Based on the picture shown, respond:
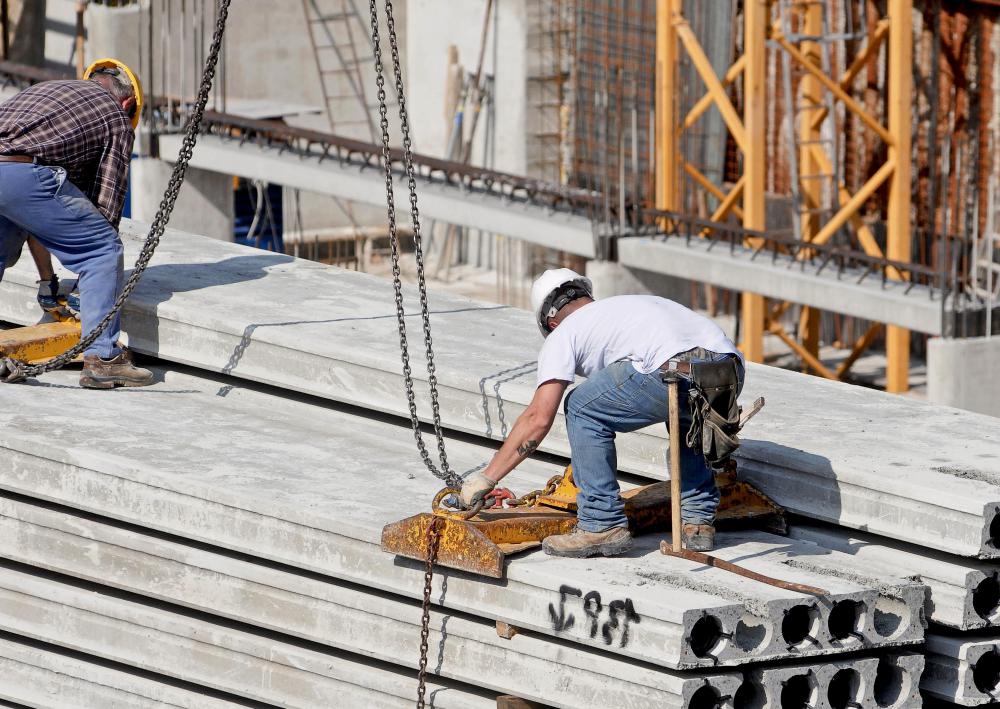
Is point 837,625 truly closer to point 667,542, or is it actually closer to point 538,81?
point 667,542

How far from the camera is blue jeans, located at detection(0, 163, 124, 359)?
24.9 feet

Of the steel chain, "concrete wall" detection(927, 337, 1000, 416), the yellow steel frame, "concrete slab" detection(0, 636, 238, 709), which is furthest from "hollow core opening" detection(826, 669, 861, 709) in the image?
the yellow steel frame

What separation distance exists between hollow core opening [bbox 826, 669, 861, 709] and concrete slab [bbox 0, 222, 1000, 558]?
0.60m

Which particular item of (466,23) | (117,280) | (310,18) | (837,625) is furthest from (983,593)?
A: (310,18)

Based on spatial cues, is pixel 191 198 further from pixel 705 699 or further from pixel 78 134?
pixel 705 699

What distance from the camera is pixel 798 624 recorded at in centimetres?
564

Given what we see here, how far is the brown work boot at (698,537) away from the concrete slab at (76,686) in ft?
6.26

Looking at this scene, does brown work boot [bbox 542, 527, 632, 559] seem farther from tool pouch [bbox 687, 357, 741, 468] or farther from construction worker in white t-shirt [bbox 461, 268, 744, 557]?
tool pouch [bbox 687, 357, 741, 468]

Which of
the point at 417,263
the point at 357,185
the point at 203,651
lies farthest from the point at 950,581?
the point at 357,185

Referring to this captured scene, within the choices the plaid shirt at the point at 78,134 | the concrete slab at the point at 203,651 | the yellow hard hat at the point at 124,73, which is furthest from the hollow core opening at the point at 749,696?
the yellow hard hat at the point at 124,73

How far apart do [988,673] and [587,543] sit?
1.57 metres

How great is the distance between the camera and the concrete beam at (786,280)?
12641 mm

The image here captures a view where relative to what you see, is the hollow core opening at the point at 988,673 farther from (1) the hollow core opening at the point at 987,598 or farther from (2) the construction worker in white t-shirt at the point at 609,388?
(2) the construction worker in white t-shirt at the point at 609,388

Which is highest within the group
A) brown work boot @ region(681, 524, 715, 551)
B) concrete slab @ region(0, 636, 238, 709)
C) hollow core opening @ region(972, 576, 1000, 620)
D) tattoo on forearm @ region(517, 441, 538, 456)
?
tattoo on forearm @ region(517, 441, 538, 456)
